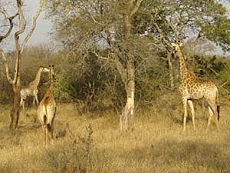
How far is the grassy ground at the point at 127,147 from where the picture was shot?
871cm

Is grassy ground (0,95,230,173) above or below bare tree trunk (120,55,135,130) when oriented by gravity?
below

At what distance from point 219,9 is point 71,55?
10533mm

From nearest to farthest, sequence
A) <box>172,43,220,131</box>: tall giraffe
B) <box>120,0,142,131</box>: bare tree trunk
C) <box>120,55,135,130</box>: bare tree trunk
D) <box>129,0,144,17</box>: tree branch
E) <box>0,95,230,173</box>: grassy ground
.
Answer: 1. <box>0,95,230,173</box>: grassy ground
2. <box>172,43,220,131</box>: tall giraffe
3. <box>120,0,142,131</box>: bare tree trunk
4. <box>120,55,135,130</box>: bare tree trunk
5. <box>129,0,144,17</box>: tree branch

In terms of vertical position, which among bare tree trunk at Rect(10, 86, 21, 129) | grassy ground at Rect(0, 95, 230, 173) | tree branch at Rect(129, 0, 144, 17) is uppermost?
tree branch at Rect(129, 0, 144, 17)

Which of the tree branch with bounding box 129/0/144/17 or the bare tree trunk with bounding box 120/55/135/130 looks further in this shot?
the tree branch with bounding box 129/0/144/17

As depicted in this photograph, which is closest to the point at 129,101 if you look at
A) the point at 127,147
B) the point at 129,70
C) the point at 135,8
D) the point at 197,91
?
the point at 129,70

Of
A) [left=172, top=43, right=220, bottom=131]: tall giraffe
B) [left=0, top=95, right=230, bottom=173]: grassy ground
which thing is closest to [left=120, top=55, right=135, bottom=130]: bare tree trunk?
Result: [left=0, top=95, right=230, bottom=173]: grassy ground

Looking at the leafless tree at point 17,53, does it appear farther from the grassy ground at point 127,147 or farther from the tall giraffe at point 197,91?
the tall giraffe at point 197,91

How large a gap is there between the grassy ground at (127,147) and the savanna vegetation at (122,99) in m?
0.03

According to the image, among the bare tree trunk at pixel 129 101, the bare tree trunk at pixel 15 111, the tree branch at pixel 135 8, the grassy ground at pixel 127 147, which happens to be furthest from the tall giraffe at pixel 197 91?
the bare tree trunk at pixel 15 111

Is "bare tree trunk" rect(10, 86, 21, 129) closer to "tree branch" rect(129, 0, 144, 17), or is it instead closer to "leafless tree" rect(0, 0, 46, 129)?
"leafless tree" rect(0, 0, 46, 129)

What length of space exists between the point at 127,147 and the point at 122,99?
8.71 meters

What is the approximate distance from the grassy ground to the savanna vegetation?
0.03 m

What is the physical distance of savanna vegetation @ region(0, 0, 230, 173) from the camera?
9453mm
